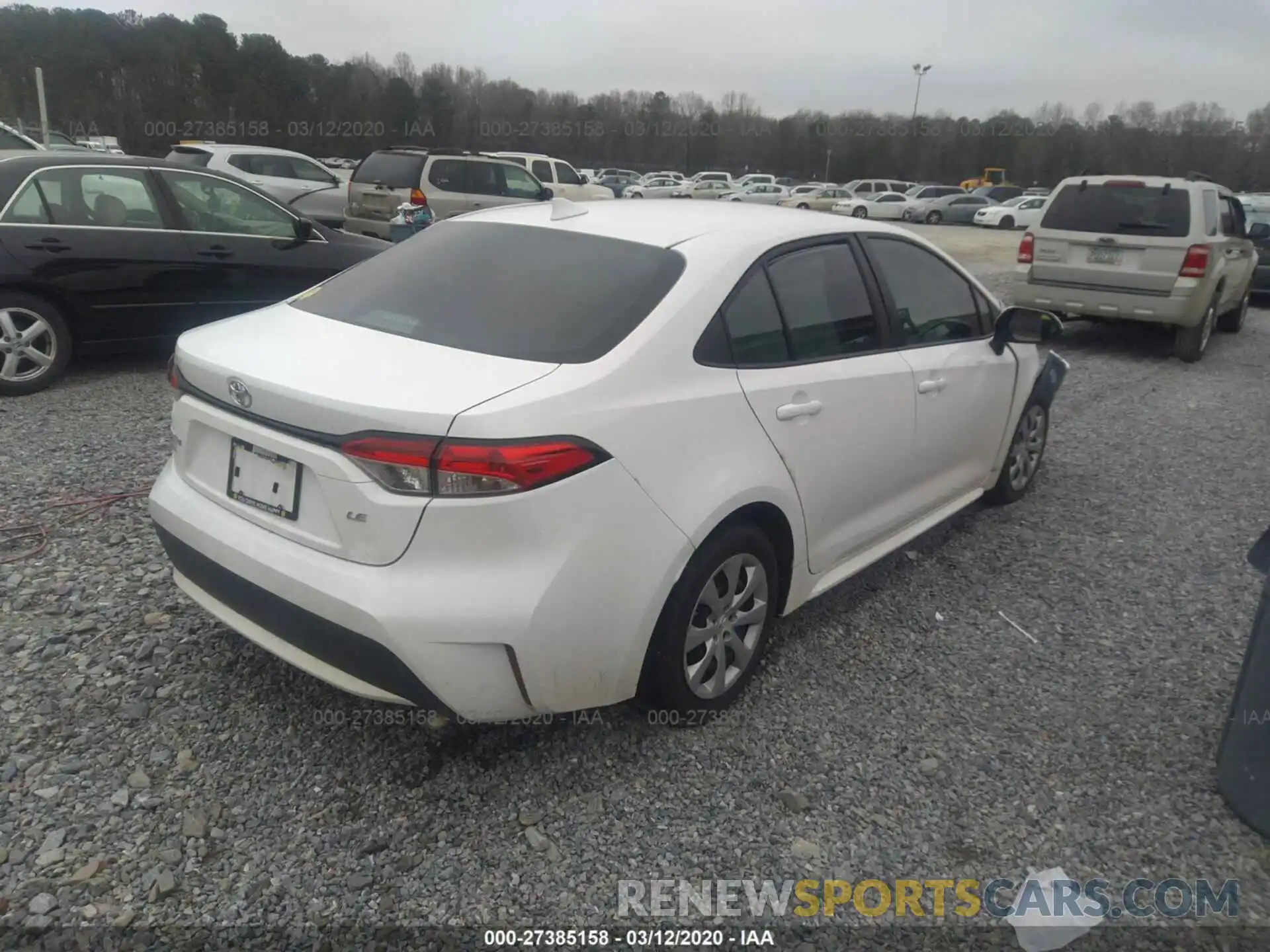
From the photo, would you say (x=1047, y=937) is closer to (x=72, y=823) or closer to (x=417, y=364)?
(x=417, y=364)

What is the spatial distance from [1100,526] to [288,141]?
177 ft

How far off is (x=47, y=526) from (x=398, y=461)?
275 centimetres

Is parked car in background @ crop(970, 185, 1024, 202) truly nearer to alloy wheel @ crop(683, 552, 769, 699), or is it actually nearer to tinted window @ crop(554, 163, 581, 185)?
tinted window @ crop(554, 163, 581, 185)

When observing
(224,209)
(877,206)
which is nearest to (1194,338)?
(224,209)

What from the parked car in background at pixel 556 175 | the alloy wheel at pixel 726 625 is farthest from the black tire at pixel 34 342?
the parked car in background at pixel 556 175

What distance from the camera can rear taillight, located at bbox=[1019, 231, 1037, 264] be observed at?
920 centimetres

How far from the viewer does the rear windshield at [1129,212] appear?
8617mm

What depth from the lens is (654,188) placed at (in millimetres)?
41188

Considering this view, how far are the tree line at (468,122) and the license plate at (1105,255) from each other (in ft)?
123

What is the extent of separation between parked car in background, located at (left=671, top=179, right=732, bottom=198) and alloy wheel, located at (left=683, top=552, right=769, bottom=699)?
36.5 m

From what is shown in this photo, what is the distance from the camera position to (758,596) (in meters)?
2.99

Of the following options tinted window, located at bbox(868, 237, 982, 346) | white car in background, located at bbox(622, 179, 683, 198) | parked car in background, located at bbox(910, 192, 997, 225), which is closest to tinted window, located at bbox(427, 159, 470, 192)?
tinted window, located at bbox(868, 237, 982, 346)

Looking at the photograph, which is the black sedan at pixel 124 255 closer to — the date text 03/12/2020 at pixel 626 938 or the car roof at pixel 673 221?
the car roof at pixel 673 221

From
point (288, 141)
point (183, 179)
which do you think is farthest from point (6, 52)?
point (183, 179)
